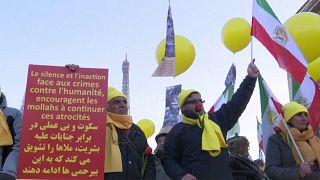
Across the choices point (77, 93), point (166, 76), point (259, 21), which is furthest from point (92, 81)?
point (166, 76)

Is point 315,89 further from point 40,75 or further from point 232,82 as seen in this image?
point 232,82

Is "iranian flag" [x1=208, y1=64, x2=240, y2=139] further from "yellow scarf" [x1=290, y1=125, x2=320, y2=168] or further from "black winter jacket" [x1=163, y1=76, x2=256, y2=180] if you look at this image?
"black winter jacket" [x1=163, y1=76, x2=256, y2=180]

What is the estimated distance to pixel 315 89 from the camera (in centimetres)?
579

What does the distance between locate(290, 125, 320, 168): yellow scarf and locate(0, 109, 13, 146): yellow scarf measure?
280 centimetres

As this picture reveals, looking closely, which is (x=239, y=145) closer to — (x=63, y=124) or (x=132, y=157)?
(x=132, y=157)

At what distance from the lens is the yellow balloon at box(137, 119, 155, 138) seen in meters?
15.1

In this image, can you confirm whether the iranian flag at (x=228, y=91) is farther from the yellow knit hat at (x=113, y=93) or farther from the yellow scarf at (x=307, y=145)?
the yellow knit hat at (x=113, y=93)

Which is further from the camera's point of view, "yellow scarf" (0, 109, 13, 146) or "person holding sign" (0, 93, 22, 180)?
"yellow scarf" (0, 109, 13, 146)

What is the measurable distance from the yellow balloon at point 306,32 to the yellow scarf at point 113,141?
4.17m

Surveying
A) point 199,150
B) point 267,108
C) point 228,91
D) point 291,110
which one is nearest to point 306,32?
point 228,91

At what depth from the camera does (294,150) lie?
485cm

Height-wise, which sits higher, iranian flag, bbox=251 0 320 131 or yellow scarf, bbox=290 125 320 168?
iranian flag, bbox=251 0 320 131

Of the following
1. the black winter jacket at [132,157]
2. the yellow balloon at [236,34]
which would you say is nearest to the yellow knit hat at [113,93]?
the black winter jacket at [132,157]

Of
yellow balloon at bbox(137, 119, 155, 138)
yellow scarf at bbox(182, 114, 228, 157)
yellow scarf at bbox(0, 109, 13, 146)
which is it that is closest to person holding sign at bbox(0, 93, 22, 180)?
yellow scarf at bbox(0, 109, 13, 146)
